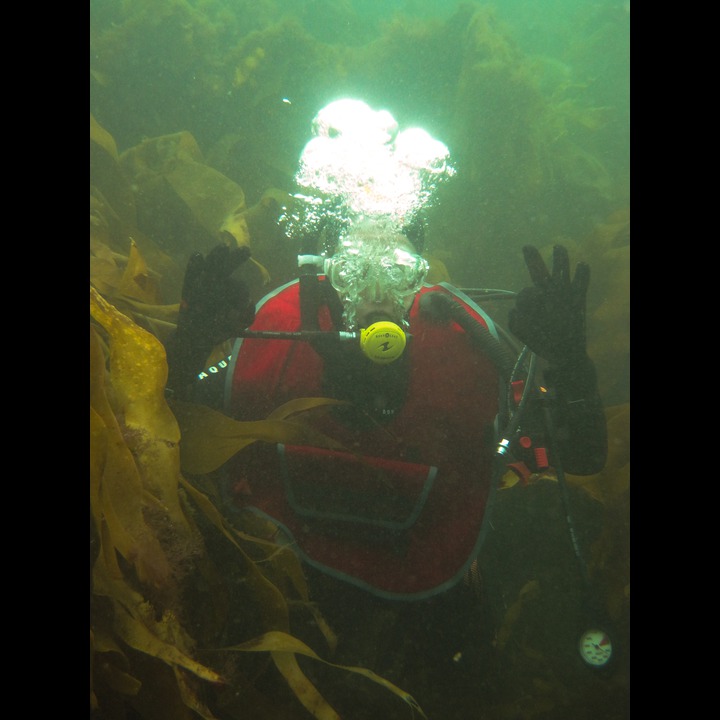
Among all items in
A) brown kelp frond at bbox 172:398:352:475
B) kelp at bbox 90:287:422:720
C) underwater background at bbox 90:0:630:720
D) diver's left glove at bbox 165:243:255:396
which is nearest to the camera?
kelp at bbox 90:287:422:720

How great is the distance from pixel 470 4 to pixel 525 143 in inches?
85.7

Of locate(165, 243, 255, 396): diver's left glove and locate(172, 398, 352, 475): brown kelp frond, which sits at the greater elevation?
locate(165, 243, 255, 396): diver's left glove

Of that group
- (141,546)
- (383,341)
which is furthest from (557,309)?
(141,546)

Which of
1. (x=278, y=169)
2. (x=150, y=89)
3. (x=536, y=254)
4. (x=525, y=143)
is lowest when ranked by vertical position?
(x=536, y=254)

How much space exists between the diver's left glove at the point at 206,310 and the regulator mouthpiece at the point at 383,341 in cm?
54

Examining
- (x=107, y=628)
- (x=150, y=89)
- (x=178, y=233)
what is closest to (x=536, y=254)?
(x=107, y=628)

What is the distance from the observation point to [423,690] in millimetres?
2404

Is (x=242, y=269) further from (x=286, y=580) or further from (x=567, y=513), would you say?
(x=567, y=513)

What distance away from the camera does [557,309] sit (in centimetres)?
197

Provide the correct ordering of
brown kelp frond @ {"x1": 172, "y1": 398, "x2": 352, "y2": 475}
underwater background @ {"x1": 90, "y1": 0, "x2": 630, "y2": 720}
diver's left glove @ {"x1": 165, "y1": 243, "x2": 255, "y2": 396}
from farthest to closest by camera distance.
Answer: diver's left glove @ {"x1": 165, "y1": 243, "x2": 255, "y2": 396}, brown kelp frond @ {"x1": 172, "y1": 398, "x2": 352, "y2": 475}, underwater background @ {"x1": 90, "y1": 0, "x2": 630, "y2": 720}

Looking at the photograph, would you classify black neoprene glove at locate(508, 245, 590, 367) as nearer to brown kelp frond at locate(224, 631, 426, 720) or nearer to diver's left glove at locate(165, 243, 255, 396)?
diver's left glove at locate(165, 243, 255, 396)

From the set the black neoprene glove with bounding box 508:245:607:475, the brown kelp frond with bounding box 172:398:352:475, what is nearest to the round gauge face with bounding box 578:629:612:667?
the black neoprene glove with bounding box 508:245:607:475

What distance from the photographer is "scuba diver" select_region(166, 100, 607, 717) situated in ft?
6.53

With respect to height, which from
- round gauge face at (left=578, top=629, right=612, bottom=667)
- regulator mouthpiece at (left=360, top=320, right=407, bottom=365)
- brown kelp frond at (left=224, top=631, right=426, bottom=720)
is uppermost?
regulator mouthpiece at (left=360, top=320, right=407, bottom=365)
